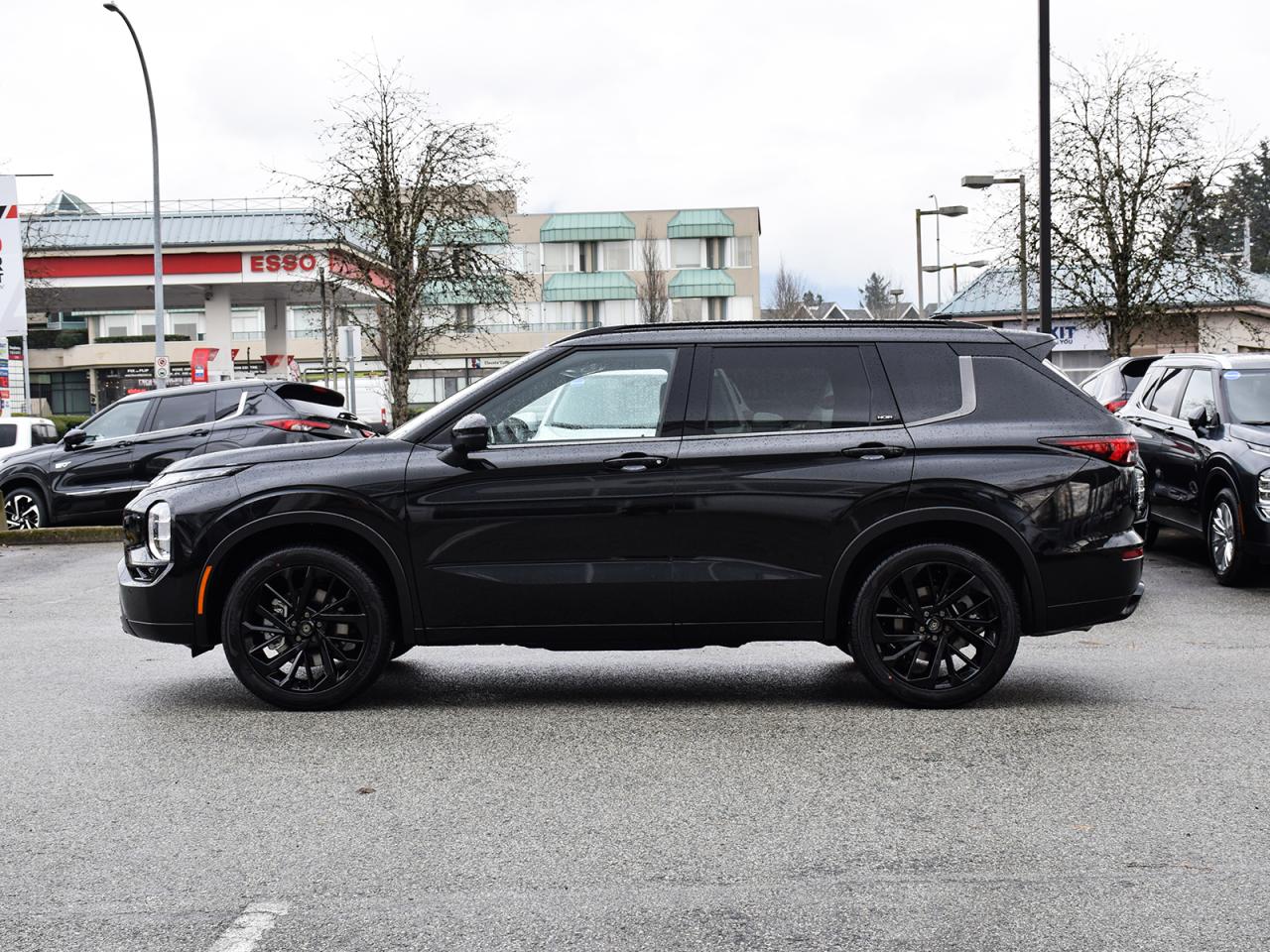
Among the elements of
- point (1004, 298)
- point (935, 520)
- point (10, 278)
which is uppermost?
point (1004, 298)

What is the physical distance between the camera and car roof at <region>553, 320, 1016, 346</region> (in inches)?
269

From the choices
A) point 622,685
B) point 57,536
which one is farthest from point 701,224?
point 622,685

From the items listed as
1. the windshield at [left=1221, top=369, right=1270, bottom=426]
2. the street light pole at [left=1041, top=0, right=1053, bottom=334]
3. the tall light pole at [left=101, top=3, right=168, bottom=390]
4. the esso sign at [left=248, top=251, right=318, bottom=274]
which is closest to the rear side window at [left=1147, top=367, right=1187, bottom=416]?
the windshield at [left=1221, top=369, right=1270, bottom=426]

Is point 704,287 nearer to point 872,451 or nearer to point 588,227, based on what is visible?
point 588,227

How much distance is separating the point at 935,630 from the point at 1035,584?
506 millimetres

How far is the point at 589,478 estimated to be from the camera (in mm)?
6590

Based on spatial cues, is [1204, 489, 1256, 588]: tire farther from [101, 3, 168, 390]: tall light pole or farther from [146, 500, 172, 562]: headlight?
[101, 3, 168, 390]: tall light pole

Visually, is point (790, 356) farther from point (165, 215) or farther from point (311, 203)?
point (165, 215)

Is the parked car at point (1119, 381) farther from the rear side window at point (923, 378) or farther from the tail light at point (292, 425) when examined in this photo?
the rear side window at point (923, 378)

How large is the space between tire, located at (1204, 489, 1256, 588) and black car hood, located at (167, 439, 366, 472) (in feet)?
23.7

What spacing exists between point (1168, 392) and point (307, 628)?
30.2 ft

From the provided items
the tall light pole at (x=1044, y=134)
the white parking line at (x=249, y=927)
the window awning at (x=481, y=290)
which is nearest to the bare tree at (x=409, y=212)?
the window awning at (x=481, y=290)

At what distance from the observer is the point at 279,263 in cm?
4053

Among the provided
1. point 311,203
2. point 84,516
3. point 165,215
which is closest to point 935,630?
point 84,516
